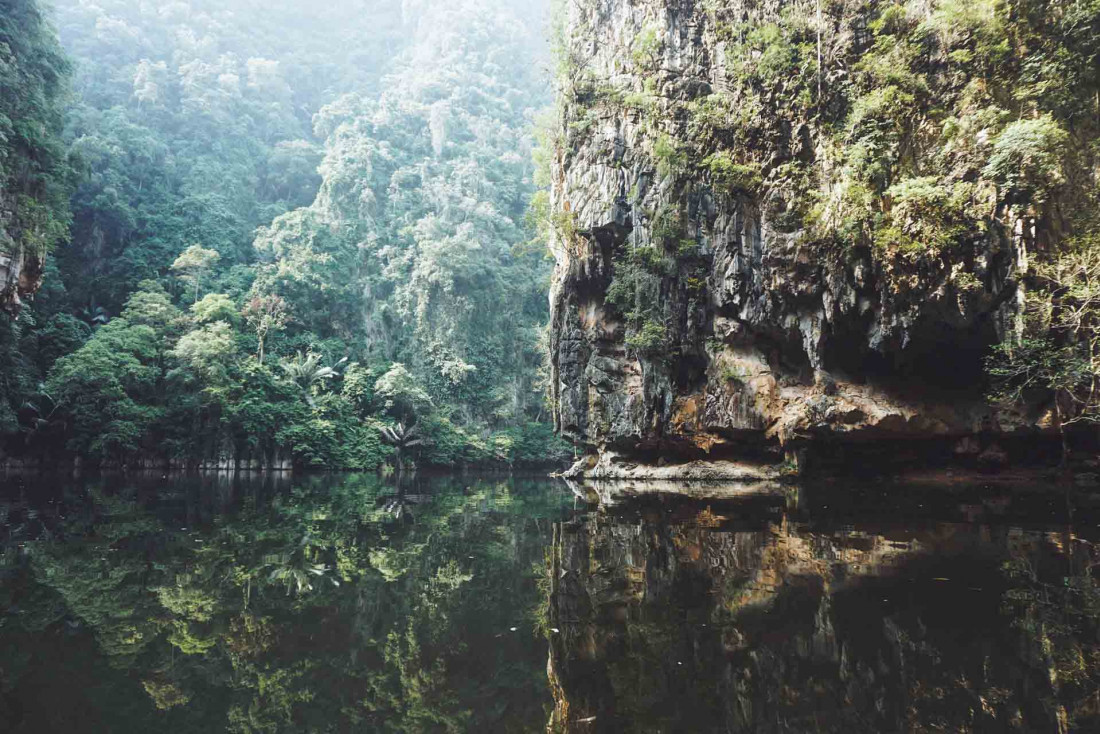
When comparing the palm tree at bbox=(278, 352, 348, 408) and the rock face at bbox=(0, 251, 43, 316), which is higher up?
the rock face at bbox=(0, 251, 43, 316)

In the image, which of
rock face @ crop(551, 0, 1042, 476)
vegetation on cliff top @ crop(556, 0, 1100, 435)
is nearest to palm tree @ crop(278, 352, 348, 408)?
rock face @ crop(551, 0, 1042, 476)

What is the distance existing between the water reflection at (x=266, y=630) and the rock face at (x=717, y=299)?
29.1 ft

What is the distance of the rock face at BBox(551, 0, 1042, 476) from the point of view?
1181 centimetres

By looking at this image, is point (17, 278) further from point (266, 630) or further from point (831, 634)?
point (831, 634)

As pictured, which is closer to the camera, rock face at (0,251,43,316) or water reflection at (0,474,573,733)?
water reflection at (0,474,573,733)

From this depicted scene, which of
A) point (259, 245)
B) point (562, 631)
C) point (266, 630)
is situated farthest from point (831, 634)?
point (259, 245)

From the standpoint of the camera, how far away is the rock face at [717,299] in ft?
38.8

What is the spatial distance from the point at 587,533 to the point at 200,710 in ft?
19.2

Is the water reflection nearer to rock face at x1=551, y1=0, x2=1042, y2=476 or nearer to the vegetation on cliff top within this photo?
rock face at x1=551, y1=0, x2=1042, y2=476

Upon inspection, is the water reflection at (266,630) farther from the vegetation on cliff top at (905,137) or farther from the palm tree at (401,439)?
the palm tree at (401,439)

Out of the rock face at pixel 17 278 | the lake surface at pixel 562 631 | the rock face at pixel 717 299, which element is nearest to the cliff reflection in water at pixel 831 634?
the lake surface at pixel 562 631

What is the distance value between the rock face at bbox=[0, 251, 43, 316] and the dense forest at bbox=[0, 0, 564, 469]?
0.10 meters

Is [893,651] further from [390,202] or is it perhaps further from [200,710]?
[390,202]

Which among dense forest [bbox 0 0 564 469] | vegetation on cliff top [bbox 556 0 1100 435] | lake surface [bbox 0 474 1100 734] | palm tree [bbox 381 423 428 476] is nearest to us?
lake surface [bbox 0 474 1100 734]
